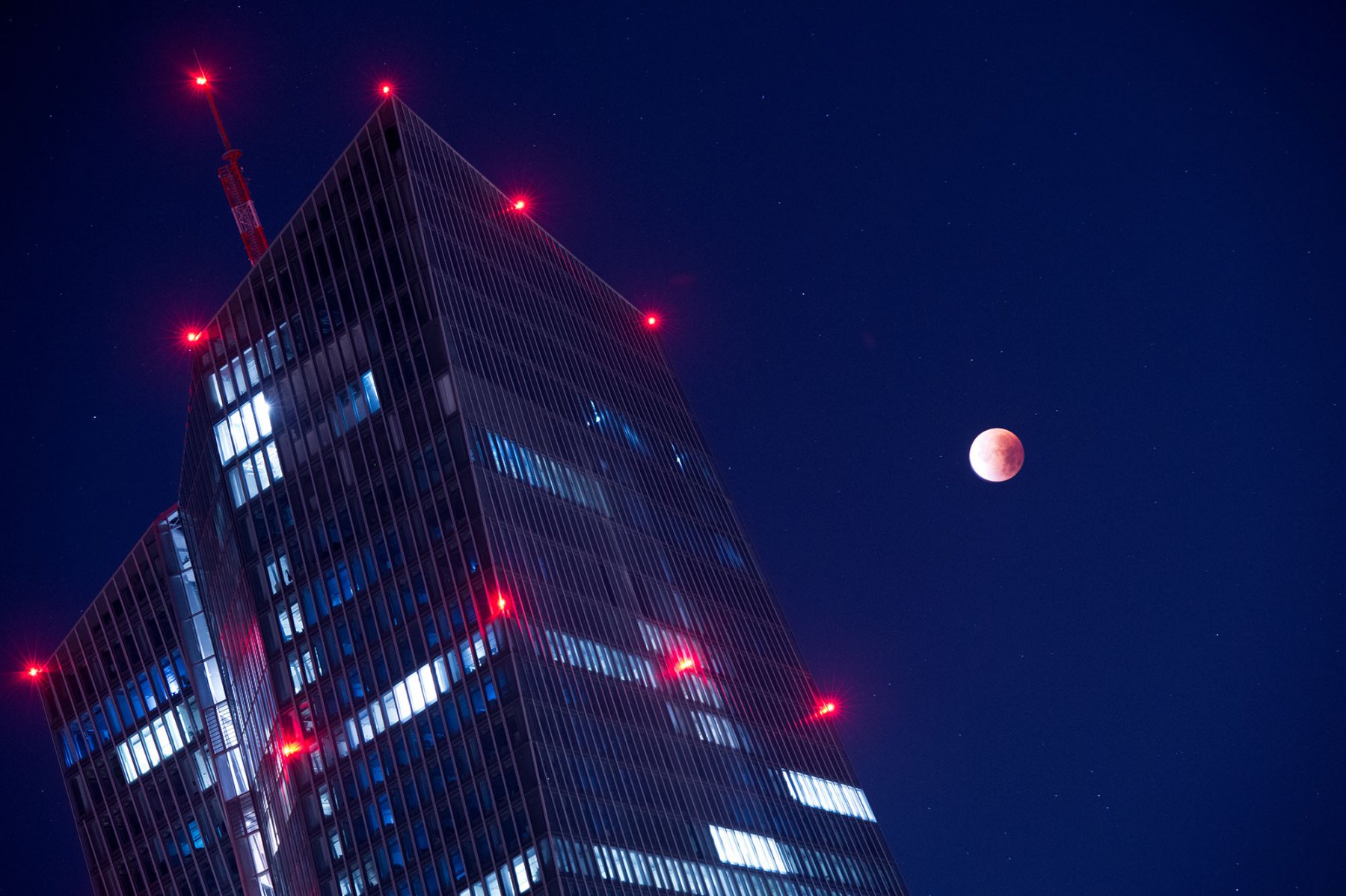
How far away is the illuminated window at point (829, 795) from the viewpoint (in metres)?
117

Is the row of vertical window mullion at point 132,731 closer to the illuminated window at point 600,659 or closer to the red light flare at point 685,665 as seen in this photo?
the red light flare at point 685,665

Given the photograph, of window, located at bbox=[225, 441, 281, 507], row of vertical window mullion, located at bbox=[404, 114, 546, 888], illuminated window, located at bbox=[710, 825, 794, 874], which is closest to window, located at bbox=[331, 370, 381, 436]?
window, located at bbox=[225, 441, 281, 507]

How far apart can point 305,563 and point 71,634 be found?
147ft

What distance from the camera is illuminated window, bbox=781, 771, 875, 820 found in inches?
4624

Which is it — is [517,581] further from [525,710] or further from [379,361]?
[379,361]

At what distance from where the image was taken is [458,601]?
9531cm

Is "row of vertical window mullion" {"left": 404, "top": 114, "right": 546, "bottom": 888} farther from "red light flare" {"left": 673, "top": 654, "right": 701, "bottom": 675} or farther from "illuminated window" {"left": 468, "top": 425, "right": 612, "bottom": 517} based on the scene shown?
"red light flare" {"left": 673, "top": 654, "right": 701, "bottom": 675}

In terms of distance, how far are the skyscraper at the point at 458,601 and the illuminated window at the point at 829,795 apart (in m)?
0.40

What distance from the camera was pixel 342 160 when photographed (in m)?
112

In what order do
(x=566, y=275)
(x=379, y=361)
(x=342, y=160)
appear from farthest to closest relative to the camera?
(x=566, y=275)
(x=342, y=160)
(x=379, y=361)

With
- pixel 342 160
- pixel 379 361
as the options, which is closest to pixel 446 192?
pixel 342 160

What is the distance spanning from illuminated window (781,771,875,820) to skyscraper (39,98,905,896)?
1.32 ft

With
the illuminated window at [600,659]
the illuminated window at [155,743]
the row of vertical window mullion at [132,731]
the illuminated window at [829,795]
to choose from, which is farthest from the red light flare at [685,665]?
the row of vertical window mullion at [132,731]

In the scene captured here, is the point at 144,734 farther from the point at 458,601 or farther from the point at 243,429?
the point at 458,601
